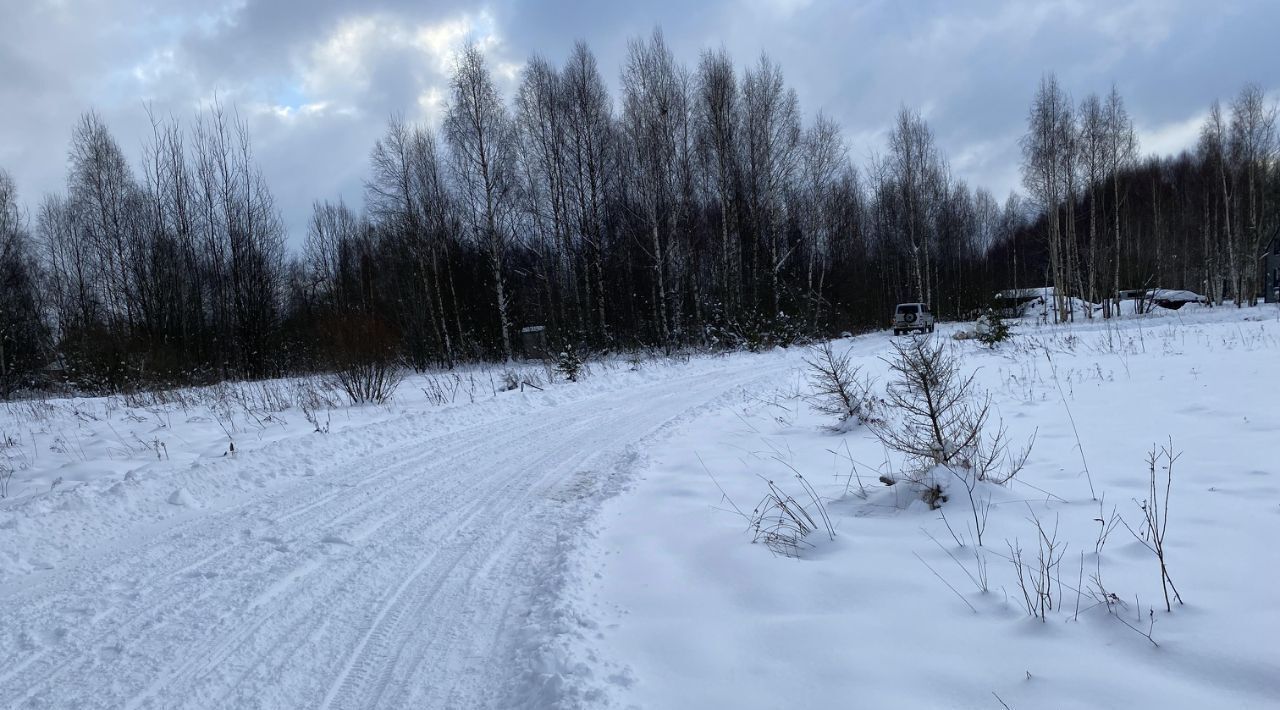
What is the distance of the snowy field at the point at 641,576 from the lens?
2.41 metres

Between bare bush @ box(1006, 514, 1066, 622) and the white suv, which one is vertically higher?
the white suv

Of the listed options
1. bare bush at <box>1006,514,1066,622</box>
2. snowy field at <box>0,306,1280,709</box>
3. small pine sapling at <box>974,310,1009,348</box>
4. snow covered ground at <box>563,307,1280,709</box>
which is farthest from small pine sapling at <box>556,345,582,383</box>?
bare bush at <box>1006,514,1066,622</box>

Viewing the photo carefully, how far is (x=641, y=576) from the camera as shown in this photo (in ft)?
11.9

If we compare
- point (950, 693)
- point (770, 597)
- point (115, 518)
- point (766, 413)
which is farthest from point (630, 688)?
point (766, 413)

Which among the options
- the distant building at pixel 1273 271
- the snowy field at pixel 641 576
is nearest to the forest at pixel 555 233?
the distant building at pixel 1273 271

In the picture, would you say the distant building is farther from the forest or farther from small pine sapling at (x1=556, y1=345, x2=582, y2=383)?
small pine sapling at (x1=556, y1=345, x2=582, y2=383)

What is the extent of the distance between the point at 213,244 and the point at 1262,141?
4945 cm

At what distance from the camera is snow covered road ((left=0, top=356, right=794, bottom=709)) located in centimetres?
264

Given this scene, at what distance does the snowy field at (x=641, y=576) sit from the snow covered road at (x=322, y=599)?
2cm

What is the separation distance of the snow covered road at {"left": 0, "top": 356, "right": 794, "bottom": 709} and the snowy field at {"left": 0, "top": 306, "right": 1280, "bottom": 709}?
0.02 m

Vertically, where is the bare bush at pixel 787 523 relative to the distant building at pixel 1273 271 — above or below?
below

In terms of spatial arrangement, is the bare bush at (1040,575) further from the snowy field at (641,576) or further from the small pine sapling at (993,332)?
the small pine sapling at (993,332)

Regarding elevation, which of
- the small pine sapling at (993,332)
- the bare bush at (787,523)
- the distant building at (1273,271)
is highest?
the distant building at (1273,271)

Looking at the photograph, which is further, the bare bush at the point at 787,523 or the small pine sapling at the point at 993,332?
the small pine sapling at the point at 993,332
